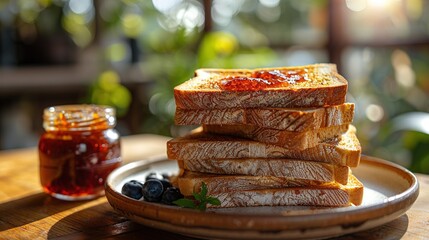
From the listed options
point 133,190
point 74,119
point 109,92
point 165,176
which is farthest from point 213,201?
point 109,92

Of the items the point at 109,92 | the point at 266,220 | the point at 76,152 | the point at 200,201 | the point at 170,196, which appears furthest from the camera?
the point at 109,92

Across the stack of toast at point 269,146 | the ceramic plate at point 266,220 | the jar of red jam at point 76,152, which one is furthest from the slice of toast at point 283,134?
the jar of red jam at point 76,152

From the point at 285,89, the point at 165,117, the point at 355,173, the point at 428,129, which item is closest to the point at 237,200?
the point at 285,89

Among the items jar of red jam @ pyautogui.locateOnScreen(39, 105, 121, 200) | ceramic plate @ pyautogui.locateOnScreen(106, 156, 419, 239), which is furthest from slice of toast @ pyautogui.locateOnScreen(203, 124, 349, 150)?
jar of red jam @ pyautogui.locateOnScreen(39, 105, 121, 200)

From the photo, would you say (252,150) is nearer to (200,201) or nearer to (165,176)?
(200,201)

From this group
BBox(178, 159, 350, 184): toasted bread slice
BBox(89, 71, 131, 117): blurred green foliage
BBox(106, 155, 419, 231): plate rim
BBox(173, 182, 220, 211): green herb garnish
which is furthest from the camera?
BBox(89, 71, 131, 117): blurred green foliage

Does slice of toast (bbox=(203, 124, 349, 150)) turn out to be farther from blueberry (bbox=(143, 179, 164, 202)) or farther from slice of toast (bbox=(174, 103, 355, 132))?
blueberry (bbox=(143, 179, 164, 202))
